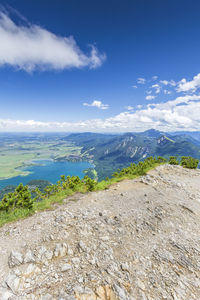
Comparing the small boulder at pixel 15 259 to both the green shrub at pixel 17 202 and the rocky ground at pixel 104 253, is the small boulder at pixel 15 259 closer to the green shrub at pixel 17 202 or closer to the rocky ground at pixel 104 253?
the rocky ground at pixel 104 253

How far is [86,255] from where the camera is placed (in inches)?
229

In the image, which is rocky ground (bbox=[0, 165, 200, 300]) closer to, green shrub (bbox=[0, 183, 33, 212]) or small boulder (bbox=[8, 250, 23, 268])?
small boulder (bbox=[8, 250, 23, 268])

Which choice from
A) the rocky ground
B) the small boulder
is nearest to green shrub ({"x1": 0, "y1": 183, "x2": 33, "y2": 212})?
the rocky ground

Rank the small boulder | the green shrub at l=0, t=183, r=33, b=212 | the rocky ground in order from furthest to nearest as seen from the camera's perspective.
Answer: the green shrub at l=0, t=183, r=33, b=212, the small boulder, the rocky ground

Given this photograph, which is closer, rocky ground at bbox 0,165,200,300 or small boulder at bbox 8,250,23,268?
rocky ground at bbox 0,165,200,300

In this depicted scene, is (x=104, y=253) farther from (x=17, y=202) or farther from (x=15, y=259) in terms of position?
(x=17, y=202)

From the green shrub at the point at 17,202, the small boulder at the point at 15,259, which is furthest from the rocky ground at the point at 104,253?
the green shrub at the point at 17,202

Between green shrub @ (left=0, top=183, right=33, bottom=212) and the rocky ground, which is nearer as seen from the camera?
the rocky ground

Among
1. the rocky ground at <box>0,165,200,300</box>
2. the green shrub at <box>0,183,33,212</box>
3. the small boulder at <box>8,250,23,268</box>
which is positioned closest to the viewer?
the rocky ground at <box>0,165,200,300</box>

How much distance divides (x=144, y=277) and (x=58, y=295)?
3226 mm

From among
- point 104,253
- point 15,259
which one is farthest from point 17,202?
point 104,253

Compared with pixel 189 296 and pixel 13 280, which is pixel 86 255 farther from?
pixel 189 296

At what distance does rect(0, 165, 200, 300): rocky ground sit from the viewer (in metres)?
4.50

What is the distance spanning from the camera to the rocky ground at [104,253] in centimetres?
450
